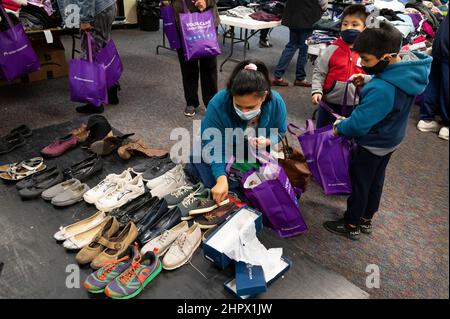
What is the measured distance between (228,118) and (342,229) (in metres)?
0.92

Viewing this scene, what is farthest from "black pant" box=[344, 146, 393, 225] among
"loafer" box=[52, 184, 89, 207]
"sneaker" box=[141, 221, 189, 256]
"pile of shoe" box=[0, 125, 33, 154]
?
"pile of shoe" box=[0, 125, 33, 154]

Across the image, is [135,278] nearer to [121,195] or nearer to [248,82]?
[121,195]

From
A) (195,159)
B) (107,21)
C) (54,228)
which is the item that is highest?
(107,21)

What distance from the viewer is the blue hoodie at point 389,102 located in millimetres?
1583

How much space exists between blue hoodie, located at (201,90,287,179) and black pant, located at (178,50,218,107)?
1.39m

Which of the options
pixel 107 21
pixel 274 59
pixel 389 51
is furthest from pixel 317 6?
pixel 389 51

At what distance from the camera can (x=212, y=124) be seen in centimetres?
189

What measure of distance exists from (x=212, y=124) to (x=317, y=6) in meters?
2.64

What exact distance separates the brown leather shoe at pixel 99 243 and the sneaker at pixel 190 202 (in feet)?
1.02

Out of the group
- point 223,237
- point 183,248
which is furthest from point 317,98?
point 183,248

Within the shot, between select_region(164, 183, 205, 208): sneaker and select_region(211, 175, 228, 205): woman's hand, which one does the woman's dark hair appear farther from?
select_region(164, 183, 205, 208): sneaker

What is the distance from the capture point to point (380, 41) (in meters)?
1.57

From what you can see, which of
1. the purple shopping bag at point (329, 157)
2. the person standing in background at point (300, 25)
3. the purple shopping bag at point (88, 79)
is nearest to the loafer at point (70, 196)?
the purple shopping bag at point (329, 157)

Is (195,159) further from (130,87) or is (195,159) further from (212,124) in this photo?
(130,87)
